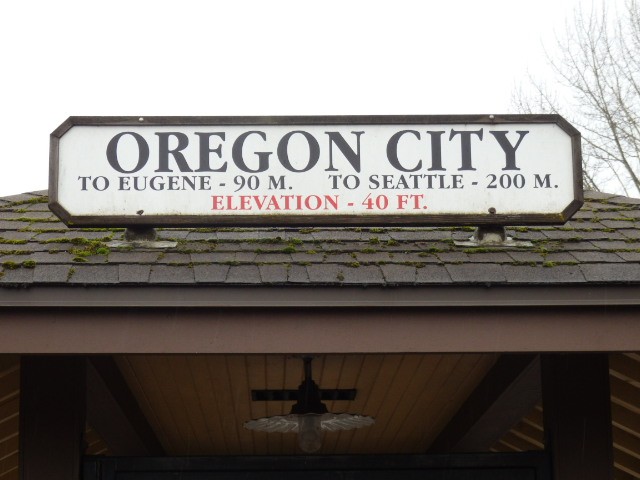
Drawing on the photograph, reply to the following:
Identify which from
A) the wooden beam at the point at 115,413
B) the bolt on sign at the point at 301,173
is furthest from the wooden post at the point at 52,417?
the bolt on sign at the point at 301,173

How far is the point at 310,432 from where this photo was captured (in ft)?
20.9

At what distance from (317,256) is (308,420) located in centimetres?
165

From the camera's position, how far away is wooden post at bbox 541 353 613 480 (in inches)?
218

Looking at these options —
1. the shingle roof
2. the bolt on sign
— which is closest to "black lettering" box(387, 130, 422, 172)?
the bolt on sign

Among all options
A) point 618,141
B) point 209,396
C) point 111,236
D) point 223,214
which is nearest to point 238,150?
point 223,214

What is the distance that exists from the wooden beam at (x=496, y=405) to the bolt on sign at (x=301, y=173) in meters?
0.96

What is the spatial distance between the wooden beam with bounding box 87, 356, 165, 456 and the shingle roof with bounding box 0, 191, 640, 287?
94 cm

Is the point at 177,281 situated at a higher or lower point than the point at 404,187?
lower

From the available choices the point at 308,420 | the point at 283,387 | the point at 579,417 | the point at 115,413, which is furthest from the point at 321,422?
the point at 579,417

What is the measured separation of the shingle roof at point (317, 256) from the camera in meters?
4.85

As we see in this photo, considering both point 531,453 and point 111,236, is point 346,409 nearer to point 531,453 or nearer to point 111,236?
point 531,453

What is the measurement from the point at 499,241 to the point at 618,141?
17.5 meters

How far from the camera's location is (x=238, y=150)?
17.8 ft

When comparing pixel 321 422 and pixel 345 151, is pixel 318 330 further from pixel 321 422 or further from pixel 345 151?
pixel 321 422
